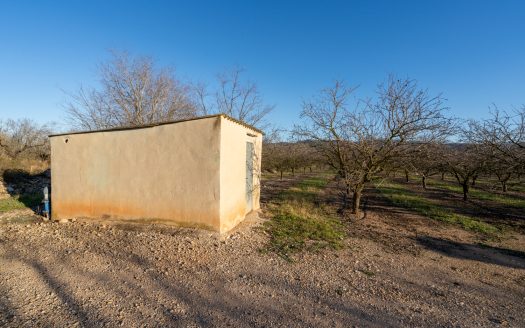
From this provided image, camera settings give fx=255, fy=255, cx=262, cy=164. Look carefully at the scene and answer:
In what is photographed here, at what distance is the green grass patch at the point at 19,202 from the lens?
29.3 feet

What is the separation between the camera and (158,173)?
6578mm

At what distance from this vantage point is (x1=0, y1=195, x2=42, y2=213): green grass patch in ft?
29.3

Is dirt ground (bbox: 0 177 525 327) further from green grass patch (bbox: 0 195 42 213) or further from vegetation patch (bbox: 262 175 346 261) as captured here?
green grass patch (bbox: 0 195 42 213)

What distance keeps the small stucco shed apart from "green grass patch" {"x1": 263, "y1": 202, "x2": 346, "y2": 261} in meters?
1.26

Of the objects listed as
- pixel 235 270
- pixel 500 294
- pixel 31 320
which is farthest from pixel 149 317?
pixel 500 294

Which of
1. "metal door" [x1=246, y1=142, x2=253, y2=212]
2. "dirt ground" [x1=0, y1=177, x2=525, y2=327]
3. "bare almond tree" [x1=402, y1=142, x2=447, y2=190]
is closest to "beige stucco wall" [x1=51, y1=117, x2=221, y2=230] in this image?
"dirt ground" [x1=0, y1=177, x2=525, y2=327]

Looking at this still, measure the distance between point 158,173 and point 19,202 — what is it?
7.44 m

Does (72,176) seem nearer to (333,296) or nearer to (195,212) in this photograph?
(195,212)

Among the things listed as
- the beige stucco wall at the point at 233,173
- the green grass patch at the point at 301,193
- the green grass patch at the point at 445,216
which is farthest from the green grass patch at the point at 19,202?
the green grass patch at the point at 445,216

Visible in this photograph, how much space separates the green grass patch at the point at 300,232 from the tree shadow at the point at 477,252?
2241 mm

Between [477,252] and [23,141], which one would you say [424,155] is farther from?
[23,141]

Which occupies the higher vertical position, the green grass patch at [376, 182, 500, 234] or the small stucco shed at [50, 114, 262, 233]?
the small stucco shed at [50, 114, 262, 233]

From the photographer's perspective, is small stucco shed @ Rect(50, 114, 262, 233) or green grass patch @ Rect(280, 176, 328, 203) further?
green grass patch @ Rect(280, 176, 328, 203)

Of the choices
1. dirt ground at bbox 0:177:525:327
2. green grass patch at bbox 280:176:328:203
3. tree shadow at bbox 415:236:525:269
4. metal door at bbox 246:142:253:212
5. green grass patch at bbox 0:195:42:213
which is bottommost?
tree shadow at bbox 415:236:525:269
